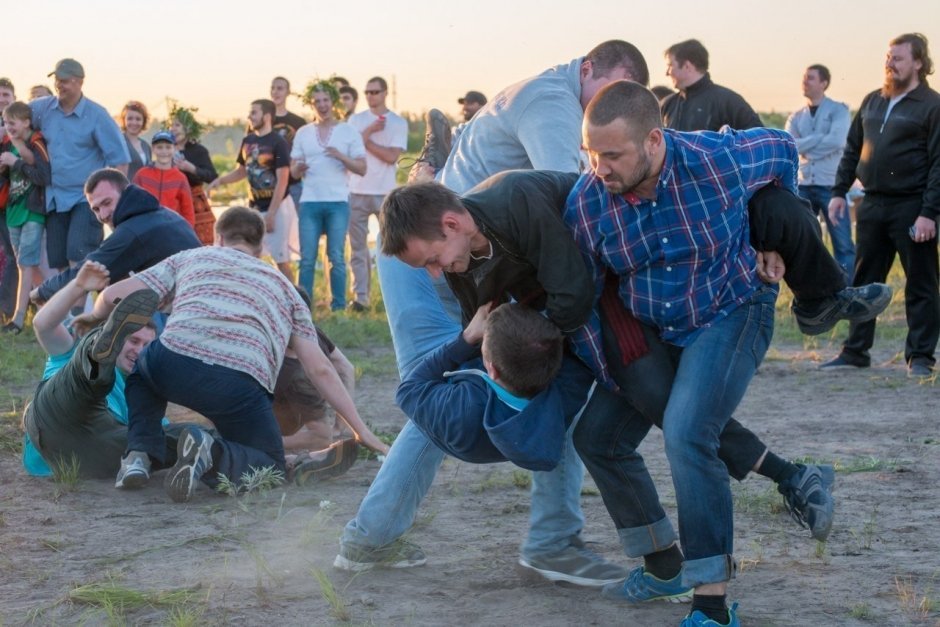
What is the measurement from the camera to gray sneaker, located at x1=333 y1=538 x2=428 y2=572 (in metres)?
4.30

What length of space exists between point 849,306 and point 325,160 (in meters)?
8.18

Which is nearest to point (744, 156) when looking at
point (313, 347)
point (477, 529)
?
point (477, 529)

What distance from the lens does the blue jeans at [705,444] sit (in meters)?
3.47

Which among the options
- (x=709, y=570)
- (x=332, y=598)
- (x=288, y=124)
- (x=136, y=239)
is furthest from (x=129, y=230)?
(x=288, y=124)

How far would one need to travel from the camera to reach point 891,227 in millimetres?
8344

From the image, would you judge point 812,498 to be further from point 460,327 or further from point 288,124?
point 288,124

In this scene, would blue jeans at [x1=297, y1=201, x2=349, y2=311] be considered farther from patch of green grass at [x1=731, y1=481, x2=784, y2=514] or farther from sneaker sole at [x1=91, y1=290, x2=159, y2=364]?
patch of green grass at [x1=731, y1=481, x2=784, y2=514]

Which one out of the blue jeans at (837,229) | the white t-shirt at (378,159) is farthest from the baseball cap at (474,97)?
the blue jeans at (837,229)

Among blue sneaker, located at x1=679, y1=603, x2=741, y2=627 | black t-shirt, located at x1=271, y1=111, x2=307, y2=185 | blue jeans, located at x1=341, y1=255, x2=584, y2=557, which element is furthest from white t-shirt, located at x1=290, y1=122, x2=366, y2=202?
blue sneaker, located at x1=679, y1=603, x2=741, y2=627

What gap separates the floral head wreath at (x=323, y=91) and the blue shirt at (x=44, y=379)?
623cm

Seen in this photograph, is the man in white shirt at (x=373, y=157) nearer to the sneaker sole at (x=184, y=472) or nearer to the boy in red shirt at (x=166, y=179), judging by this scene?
the boy in red shirt at (x=166, y=179)

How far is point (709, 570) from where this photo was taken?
3.49 m

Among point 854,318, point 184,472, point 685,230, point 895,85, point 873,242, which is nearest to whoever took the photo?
point 685,230

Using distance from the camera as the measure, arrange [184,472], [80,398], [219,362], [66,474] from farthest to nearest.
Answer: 1. [66,474]
2. [80,398]
3. [219,362]
4. [184,472]
